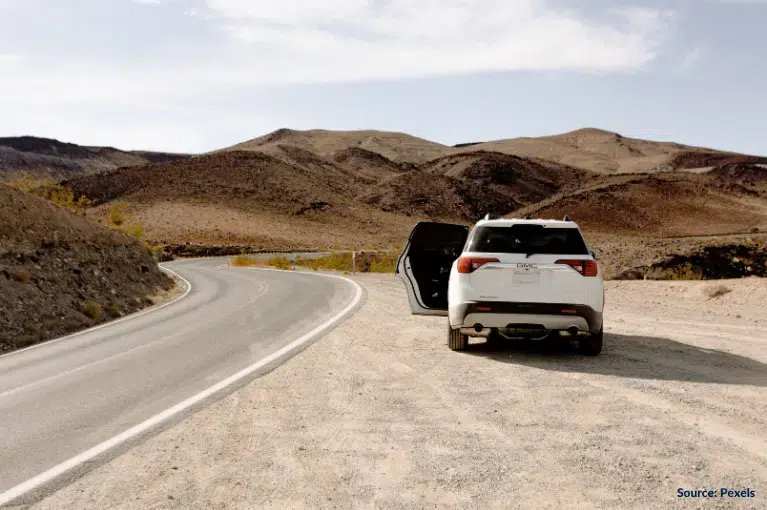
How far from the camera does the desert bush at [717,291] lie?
18.9 metres

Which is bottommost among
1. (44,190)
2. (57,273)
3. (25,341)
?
(25,341)

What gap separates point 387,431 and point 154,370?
4.69 meters

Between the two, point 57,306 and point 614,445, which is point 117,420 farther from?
point 57,306

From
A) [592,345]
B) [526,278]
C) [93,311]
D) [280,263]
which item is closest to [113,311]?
[93,311]

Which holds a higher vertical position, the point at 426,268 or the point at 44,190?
the point at 44,190

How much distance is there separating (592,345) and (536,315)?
114cm

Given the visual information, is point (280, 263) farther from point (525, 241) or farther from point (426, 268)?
point (525, 241)

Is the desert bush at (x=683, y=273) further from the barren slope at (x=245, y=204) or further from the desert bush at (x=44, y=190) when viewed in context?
the barren slope at (x=245, y=204)

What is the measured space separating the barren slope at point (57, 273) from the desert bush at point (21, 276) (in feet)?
0.08

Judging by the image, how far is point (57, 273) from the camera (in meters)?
21.7

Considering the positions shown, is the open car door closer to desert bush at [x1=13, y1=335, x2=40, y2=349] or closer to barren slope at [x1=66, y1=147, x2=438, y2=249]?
desert bush at [x1=13, y1=335, x2=40, y2=349]

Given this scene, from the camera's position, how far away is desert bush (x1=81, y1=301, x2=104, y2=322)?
63.1 ft

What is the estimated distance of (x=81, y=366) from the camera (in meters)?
10.8

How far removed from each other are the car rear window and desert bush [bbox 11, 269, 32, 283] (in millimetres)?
13949
